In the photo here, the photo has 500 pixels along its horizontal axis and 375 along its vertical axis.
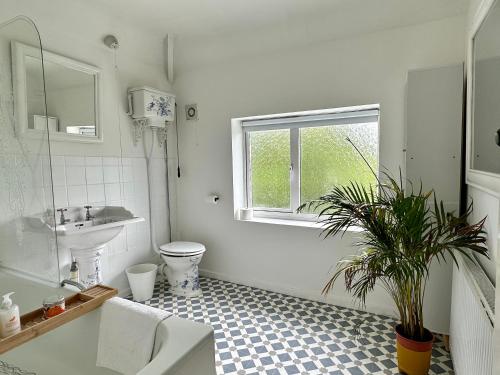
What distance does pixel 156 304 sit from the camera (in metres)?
2.56

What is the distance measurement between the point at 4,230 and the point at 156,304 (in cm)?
133

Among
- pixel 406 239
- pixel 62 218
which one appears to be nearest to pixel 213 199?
pixel 62 218

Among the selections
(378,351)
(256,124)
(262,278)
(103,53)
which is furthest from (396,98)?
(103,53)

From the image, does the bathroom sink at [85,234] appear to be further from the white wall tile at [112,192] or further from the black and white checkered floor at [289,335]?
the black and white checkered floor at [289,335]

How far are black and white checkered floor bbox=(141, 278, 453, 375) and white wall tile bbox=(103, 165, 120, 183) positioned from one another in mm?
1152

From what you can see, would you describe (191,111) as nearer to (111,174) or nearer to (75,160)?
(111,174)

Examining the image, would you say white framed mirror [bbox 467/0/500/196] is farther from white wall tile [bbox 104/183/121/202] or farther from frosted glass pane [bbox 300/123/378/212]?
white wall tile [bbox 104/183/121/202]

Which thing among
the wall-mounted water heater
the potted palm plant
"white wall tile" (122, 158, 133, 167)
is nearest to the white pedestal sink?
"white wall tile" (122, 158, 133, 167)

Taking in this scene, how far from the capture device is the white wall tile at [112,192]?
253 cm

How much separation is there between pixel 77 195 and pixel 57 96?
2.50 ft

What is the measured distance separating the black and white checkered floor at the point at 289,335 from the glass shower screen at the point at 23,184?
119 centimetres

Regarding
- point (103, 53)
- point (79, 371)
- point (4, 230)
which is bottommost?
point (79, 371)

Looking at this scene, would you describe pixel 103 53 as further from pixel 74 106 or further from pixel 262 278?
pixel 262 278

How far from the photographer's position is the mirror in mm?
1183
